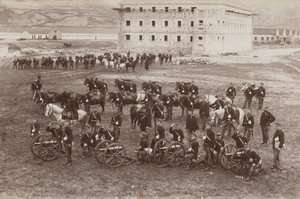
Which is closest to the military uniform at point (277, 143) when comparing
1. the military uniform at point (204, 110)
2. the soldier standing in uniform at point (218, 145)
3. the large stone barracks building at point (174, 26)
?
the soldier standing in uniform at point (218, 145)

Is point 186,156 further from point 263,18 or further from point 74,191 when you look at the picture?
point 263,18

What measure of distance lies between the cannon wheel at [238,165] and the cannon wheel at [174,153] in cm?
172

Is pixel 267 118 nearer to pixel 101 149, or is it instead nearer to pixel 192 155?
pixel 192 155

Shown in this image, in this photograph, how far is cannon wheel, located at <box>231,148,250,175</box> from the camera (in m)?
13.0

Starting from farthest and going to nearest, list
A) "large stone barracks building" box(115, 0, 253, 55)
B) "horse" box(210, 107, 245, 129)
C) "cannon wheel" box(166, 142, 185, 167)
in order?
"large stone barracks building" box(115, 0, 253, 55) → "horse" box(210, 107, 245, 129) → "cannon wheel" box(166, 142, 185, 167)

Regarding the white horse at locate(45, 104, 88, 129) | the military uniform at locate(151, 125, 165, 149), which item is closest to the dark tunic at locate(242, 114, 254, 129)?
the military uniform at locate(151, 125, 165, 149)

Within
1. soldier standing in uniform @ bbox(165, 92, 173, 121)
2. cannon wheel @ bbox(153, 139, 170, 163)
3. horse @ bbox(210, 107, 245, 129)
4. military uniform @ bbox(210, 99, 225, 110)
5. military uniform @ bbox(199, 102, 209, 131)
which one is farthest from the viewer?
soldier standing in uniform @ bbox(165, 92, 173, 121)

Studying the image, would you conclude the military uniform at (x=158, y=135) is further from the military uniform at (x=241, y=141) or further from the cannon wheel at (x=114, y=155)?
the military uniform at (x=241, y=141)

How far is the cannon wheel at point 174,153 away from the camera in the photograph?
45.4ft

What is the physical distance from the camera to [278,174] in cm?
1339

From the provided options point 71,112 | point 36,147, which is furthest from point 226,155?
point 71,112

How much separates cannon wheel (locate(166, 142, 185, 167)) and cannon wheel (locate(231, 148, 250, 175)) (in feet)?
5.66

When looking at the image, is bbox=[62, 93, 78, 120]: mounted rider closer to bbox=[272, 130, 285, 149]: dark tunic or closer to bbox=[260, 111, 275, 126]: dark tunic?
bbox=[260, 111, 275, 126]: dark tunic

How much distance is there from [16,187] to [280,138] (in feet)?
27.7
